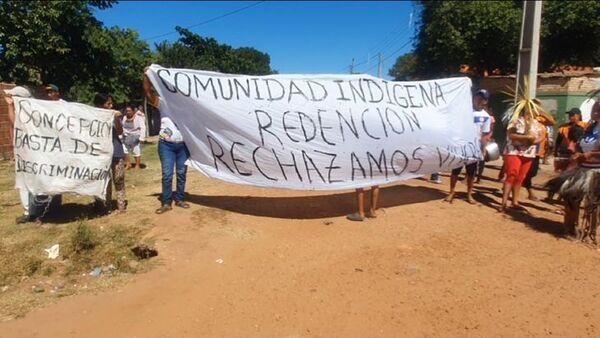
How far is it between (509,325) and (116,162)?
4.75 metres

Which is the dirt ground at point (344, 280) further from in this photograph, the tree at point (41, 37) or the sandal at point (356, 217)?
the tree at point (41, 37)

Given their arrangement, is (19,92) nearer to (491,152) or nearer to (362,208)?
(362,208)

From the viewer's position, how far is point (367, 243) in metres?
5.07

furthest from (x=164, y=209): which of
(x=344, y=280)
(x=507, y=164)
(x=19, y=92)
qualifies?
(x=507, y=164)

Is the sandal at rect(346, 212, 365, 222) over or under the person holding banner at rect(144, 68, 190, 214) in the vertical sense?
under

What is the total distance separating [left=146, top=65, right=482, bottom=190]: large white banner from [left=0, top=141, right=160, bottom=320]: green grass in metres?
1.26

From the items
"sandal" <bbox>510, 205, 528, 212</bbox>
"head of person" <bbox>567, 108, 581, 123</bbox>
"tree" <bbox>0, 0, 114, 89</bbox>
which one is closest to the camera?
"sandal" <bbox>510, 205, 528, 212</bbox>

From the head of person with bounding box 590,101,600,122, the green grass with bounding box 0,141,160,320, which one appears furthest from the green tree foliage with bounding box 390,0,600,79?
the green grass with bounding box 0,141,160,320

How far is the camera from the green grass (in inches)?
156

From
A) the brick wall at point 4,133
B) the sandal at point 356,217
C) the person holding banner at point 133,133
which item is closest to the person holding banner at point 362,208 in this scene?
the sandal at point 356,217

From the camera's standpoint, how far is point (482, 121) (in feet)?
22.3

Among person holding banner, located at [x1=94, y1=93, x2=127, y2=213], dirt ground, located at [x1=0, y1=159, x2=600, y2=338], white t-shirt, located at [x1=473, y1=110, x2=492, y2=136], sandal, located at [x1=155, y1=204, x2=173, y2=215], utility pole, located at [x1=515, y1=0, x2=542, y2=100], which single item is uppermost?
utility pole, located at [x1=515, y1=0, x2=542, y2=100]

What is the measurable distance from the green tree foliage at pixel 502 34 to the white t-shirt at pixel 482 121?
39.6 feet

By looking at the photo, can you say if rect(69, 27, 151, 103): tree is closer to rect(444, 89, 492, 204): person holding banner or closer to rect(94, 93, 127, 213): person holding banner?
rect(94, 93, 127, 213): person holding banner
